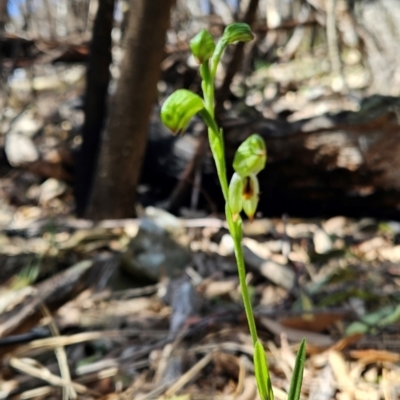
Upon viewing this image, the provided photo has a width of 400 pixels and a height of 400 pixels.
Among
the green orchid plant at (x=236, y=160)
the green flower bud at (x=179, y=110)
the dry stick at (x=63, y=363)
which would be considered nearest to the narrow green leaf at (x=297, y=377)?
the green orchid plant at (x=236, y=160)

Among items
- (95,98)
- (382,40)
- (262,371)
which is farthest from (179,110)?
(382,40)

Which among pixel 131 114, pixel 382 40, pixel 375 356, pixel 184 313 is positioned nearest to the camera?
pixel 375 356

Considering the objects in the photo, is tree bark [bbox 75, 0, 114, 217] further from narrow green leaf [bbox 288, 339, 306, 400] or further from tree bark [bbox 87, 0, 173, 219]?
narrow green leaf [bbox 288, 339, 306, 400]

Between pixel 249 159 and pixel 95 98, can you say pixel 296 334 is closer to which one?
pixel 249 159

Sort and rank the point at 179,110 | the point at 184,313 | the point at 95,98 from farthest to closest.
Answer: the point at 95,98, the point at 184,313, the point at 179,110

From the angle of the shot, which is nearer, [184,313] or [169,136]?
[184,313]

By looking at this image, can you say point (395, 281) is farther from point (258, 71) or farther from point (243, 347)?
point (258, 71)

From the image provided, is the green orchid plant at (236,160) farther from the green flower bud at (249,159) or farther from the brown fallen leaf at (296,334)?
the brown fallen leaf at (296,334)

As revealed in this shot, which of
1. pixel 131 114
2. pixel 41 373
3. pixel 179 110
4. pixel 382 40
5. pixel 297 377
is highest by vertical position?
pixel 382 40
